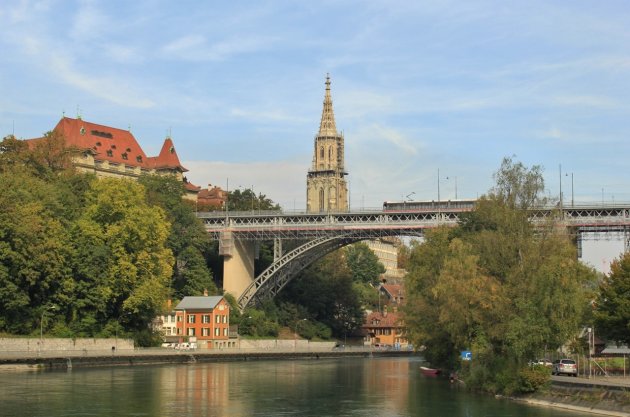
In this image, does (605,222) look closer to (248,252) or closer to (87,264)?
(248,252)

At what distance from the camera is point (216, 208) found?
138750mm

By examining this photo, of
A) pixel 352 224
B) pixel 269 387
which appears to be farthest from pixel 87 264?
pixel 352 224

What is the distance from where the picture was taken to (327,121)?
18525 centimetres

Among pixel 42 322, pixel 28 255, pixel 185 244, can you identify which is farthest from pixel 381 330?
pixel 28 255

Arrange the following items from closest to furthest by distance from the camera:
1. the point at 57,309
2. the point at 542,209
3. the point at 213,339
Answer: the point at 542,209 → the point at 57,309 → the point at 213,339

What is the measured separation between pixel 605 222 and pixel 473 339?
4647cm

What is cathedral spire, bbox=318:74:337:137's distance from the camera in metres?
183

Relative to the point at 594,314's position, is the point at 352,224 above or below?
above

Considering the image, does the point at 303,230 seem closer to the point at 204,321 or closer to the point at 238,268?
the point at 238,268

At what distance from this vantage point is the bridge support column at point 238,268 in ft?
372

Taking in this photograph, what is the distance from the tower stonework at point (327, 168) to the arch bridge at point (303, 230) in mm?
67617

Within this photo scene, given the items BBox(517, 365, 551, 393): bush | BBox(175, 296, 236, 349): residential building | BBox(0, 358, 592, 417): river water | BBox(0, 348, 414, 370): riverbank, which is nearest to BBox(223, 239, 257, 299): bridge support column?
BBox(175, 296, 236, 349): residential building

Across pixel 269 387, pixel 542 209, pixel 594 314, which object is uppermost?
pixel 542 209

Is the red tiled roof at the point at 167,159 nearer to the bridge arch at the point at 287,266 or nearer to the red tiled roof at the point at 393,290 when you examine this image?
the red tiled roof at the point at 393,290
